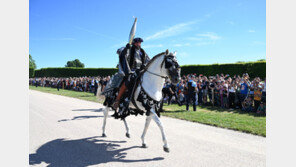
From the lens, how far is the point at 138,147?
5273mm

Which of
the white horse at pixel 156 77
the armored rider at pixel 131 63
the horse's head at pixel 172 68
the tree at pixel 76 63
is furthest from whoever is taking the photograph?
the tree at pixel 76 63

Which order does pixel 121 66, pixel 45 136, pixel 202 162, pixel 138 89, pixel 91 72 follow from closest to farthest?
pixel 202 162 < pixel 138 89 < pixel 121 66 < pixel 45 136 < pixel 91 72

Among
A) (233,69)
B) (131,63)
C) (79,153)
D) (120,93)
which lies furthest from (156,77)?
(233,69)

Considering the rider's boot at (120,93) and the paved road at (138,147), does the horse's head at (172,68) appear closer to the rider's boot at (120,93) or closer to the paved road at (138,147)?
the rider's boot at (120,93)

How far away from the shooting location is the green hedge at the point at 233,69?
21078 millimetres

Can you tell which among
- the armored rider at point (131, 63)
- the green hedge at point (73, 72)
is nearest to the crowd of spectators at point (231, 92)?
the armored rider at point (131, 63)

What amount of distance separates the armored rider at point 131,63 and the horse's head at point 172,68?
2.77 ft

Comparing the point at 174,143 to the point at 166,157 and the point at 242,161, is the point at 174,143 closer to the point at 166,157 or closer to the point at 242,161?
the point at 166,157

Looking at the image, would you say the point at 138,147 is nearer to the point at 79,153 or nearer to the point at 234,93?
the point at 79,153

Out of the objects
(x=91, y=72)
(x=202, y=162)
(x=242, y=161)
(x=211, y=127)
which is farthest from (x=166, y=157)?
(x=91, y=72)

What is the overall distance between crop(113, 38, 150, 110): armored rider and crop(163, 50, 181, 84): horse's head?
33.2 inches

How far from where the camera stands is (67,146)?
17.5 feet

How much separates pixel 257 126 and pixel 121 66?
5.51m

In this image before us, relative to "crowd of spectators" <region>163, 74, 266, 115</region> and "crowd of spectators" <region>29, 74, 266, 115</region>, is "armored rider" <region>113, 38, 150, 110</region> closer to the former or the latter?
"crowd of spectators" <region>29, 74, 266, 115</region>
